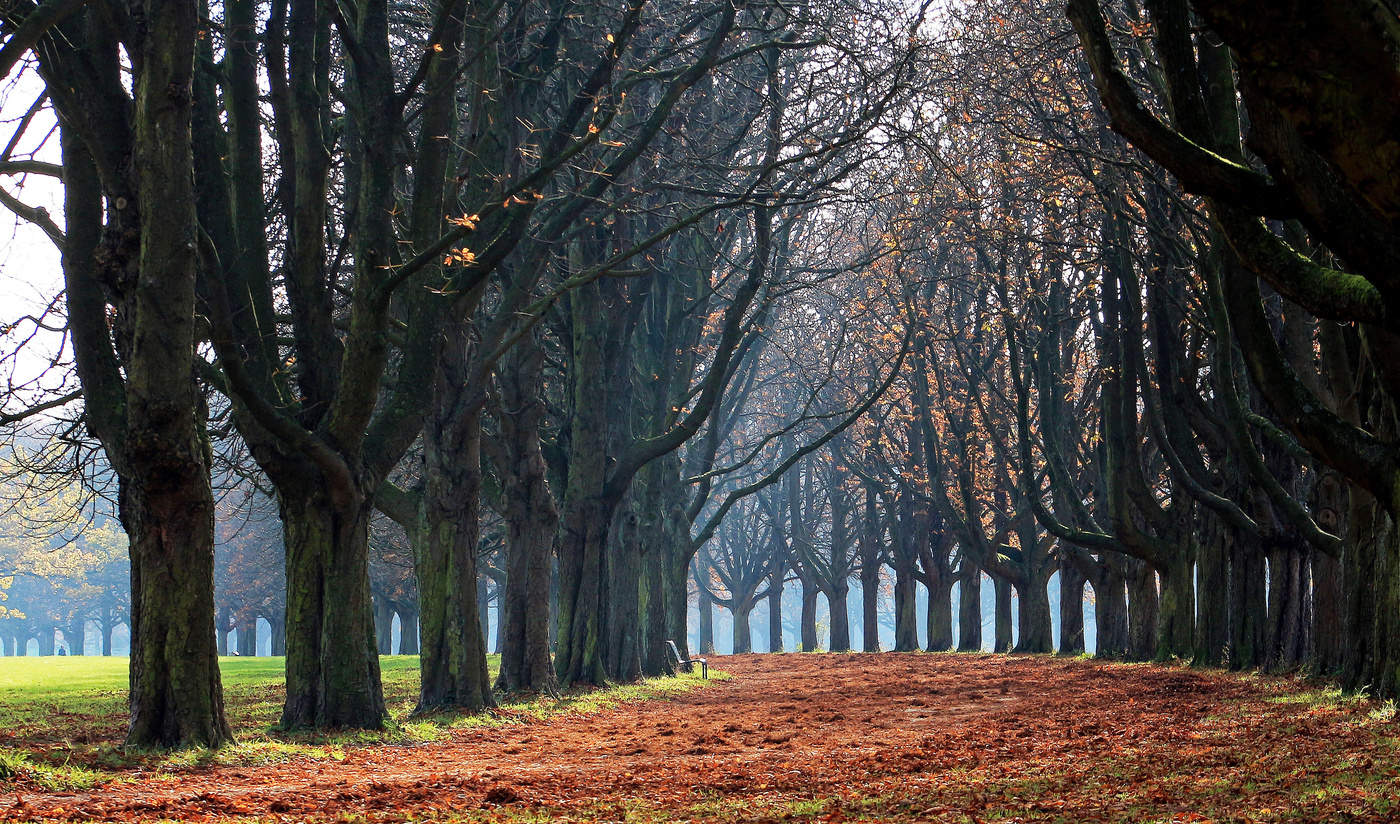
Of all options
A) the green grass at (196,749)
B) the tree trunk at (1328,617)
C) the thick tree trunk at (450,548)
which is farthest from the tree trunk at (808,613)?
the thick tree trunk at (450,548)

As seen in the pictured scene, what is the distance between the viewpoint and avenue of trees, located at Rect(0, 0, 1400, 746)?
9.20 meters

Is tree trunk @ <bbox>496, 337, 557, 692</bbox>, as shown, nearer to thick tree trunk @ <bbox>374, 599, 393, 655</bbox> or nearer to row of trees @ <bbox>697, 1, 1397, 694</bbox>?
row of trees @ <bbox>697, 1, 1397, 694</bbox>

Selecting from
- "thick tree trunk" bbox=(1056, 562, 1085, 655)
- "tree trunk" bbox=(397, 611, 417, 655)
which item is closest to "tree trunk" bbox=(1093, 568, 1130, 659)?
"thick tree trunk" bbox=(1056, 562, 1085, 655)

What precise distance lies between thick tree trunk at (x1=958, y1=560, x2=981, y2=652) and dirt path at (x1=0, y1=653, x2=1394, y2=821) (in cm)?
2179

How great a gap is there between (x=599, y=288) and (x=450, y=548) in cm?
711

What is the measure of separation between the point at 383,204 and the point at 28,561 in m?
69.5

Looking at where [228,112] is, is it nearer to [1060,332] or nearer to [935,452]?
[1060,332]

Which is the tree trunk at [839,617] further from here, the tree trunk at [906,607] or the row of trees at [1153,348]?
the tree trunk at [906,607]

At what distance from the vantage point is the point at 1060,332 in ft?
92.3

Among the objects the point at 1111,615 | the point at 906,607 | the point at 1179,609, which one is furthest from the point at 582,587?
the point at 906,607

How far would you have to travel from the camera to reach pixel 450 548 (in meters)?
14.7

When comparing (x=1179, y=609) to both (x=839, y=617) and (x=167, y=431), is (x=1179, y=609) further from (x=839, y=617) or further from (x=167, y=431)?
(x=839, y=617)

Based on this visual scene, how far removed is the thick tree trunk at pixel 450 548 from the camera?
571 inches

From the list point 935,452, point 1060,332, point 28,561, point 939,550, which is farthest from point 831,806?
point 28,561
